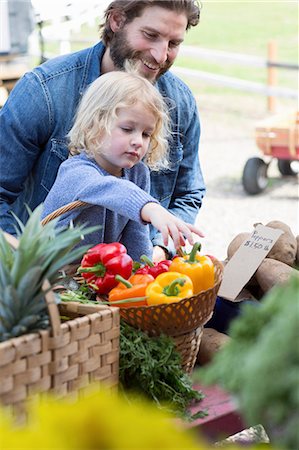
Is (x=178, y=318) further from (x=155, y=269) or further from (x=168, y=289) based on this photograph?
(x=155, y=269)

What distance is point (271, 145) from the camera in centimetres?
752

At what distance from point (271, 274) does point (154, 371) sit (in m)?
0.66

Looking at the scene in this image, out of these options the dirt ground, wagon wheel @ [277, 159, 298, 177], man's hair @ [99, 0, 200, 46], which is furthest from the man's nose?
wagon wheel @ [277, 159, 298, 177]

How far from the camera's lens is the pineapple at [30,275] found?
1.28m

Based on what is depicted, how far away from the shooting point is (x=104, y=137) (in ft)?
7.01

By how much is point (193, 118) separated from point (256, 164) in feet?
16.2

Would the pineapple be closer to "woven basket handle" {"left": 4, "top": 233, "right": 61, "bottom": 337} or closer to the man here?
"woven basket handle" {"left": 4, "top": 233, "right": 61, "bottom": 337}

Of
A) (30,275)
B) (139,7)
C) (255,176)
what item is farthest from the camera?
(255,176)

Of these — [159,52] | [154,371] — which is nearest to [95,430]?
[154,371]

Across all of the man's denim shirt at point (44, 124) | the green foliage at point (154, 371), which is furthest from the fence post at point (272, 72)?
the green foliage at point (154, 371)

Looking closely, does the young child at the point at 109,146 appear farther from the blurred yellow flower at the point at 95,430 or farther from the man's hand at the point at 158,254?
the blurred yellow flower at the point at 95,430

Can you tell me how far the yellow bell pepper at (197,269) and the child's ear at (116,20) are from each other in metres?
0.93

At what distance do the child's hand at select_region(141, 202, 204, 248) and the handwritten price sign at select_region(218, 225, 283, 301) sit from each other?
12.8 inches

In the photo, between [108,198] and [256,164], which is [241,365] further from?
[256,164]
